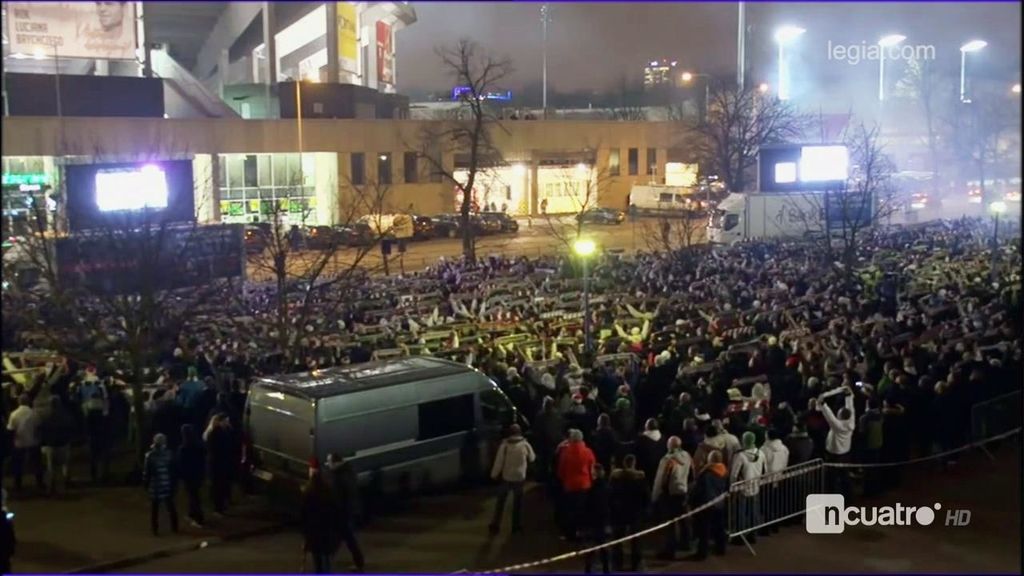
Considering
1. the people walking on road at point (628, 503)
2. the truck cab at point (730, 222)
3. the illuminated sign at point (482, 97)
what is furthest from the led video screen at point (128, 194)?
→ the truck cab at point (730, 222)

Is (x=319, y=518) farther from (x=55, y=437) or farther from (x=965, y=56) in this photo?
(x=965, y=56)

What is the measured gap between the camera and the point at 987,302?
49.7 ft

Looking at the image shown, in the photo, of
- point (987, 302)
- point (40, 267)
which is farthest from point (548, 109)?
point (40, 267)

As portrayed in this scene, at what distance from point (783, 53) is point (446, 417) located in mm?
27294

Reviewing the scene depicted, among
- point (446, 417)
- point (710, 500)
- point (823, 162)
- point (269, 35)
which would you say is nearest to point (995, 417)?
point (710, 500)

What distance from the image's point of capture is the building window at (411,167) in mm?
39594

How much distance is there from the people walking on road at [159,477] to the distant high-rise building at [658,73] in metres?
24.5

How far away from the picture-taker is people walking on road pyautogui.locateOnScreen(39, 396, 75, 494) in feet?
28.6

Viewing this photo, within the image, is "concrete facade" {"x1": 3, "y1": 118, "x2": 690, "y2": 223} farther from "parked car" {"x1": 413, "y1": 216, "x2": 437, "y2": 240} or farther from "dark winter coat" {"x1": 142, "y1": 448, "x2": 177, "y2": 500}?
"dark winter coat" {"x1": 142, "y1": 448, "x2": 177, "y2": 500}

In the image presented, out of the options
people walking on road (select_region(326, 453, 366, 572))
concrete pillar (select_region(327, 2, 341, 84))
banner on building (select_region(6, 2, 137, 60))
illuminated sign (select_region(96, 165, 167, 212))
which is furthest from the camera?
concrete pillar (select_region(327, 2, 341, 84))

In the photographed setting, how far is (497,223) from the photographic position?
36281 mm

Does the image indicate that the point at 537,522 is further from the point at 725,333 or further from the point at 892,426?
the point at 725,333

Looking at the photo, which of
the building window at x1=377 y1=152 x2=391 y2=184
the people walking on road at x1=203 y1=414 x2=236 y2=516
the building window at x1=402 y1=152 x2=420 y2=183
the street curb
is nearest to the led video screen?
the people walking on road at x1=203 y1=414 x2=236 y2=516

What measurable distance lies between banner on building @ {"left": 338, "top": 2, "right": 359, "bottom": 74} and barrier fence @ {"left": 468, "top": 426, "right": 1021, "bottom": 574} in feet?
79.5
